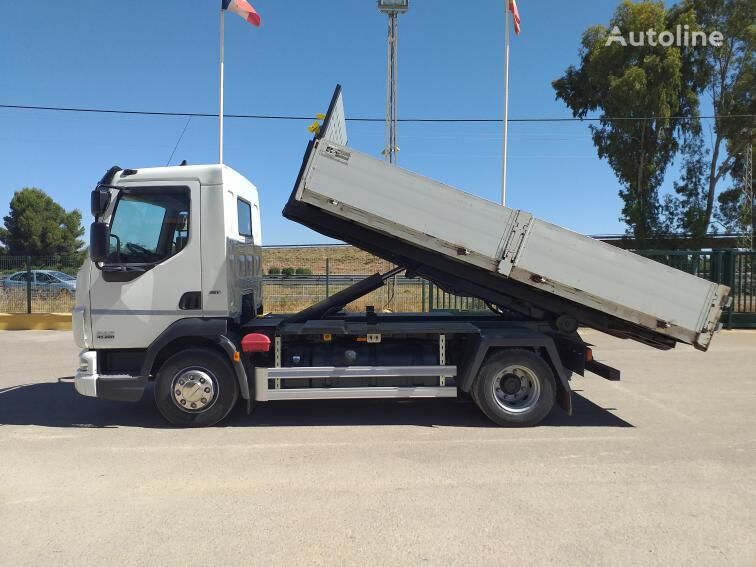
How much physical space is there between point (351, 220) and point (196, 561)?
10.5 ft

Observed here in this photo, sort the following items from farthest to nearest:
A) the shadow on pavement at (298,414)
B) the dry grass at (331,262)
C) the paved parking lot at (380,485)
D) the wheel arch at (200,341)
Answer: the dry grass at (331,262) < the shadow on pavement at (298,414) < the wheel arch at (200,341) < the paved parking lot at (380,485)

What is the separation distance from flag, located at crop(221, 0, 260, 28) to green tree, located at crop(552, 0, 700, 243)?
58.3 ft

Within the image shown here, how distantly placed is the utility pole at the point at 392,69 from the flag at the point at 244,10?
10.9 feet

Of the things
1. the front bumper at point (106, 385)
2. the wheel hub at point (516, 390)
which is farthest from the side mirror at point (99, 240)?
the wheel hub at point (516, 390)

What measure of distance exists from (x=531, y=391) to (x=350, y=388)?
6.34 ft

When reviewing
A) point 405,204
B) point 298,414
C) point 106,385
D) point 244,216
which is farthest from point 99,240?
point 405,204

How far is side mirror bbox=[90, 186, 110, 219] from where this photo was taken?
17.4 ft

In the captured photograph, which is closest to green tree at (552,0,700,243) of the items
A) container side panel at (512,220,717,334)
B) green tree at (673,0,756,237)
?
green tree at (673,0,756,237)

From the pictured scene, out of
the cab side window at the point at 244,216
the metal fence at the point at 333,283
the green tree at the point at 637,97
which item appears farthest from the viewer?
the green tree at the point at 637,97

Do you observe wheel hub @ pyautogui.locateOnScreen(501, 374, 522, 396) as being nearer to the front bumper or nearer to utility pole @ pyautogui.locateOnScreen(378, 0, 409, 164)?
the front bumper

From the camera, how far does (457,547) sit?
328 cm

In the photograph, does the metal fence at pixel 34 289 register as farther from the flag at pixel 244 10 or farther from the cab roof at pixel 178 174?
the cab roof at pixel 178 174

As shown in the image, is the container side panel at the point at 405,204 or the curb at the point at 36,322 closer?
the container side panel at the point at 405,204

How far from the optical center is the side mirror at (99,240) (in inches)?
210
